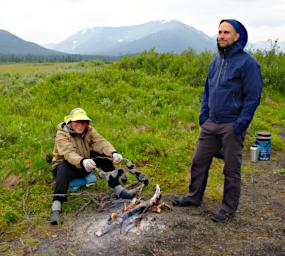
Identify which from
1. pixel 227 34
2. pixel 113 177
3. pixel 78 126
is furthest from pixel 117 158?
pixel 227 34

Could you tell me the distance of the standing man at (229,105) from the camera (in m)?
4.43

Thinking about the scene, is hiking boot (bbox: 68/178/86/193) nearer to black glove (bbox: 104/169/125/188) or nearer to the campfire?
black glove (bbox: 104/169/125/188)

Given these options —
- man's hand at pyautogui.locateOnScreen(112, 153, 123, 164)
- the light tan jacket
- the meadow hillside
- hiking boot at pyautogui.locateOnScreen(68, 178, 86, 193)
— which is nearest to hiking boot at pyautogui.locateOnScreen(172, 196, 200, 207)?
the meadow hillside

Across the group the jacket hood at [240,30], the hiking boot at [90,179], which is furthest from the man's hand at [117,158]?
the jacket hood at [240,30]

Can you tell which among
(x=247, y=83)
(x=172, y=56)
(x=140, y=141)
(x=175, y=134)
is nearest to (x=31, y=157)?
(x=140, y=141)

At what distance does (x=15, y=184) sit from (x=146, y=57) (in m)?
10.3

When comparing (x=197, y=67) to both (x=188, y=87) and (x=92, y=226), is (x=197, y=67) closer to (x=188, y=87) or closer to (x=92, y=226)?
(x=188, y=87)

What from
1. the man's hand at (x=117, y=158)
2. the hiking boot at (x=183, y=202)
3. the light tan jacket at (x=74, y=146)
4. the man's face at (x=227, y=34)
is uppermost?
the man's face at (x=227, y=34)

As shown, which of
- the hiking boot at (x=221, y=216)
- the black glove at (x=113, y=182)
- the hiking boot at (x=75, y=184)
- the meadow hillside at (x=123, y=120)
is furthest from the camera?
the meadow hillside at (x=123, y=120)

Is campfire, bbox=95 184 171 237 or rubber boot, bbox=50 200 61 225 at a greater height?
campfire, bbox=95 184 171 237

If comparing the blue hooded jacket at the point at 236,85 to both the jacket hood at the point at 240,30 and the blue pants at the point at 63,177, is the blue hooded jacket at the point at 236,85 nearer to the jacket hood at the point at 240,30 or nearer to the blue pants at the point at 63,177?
the jacket hood at the point at 240,30

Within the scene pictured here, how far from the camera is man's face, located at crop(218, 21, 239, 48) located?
14.6 ft

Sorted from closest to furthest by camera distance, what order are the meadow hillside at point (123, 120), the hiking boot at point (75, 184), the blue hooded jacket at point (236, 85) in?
1. the blue hooded jacket at point (236, 85)
2. the hiking boot at point (75, 184)
3. the meadow hillside at point (123, 120)

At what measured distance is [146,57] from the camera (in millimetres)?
15398
